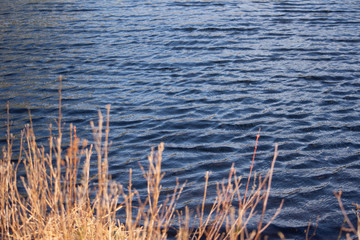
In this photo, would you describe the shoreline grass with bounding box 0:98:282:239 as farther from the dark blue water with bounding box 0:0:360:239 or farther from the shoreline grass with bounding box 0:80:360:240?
the dark blue water with bounding box 0:0:360:239

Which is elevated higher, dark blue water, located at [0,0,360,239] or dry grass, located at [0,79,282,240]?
dry grass, located at [0,79,282,240]

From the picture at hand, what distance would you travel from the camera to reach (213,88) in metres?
9.91

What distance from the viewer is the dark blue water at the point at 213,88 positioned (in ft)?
21.5

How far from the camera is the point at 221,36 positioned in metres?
13.8

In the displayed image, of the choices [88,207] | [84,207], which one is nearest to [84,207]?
[84,207]

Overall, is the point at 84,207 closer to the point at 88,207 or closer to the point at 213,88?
the point at 88,207

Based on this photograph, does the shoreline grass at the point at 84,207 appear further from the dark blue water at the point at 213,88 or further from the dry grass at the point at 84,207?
the dark blue water at the point at 213,88

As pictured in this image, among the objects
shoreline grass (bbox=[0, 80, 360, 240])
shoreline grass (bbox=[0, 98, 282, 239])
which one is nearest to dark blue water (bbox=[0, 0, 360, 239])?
shoreline grass (bbox=[0, 80, 360, 240])

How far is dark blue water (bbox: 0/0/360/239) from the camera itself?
6566 mm

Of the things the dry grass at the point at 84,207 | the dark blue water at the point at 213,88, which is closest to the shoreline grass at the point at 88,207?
the dry grass at the point at 84,207

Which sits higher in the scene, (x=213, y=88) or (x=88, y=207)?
(x=88, y=207)

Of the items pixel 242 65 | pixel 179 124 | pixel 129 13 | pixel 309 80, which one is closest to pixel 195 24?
pixel 129 13

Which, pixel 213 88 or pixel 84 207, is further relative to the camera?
pixel 213 88

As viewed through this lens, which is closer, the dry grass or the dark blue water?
the dry grass
